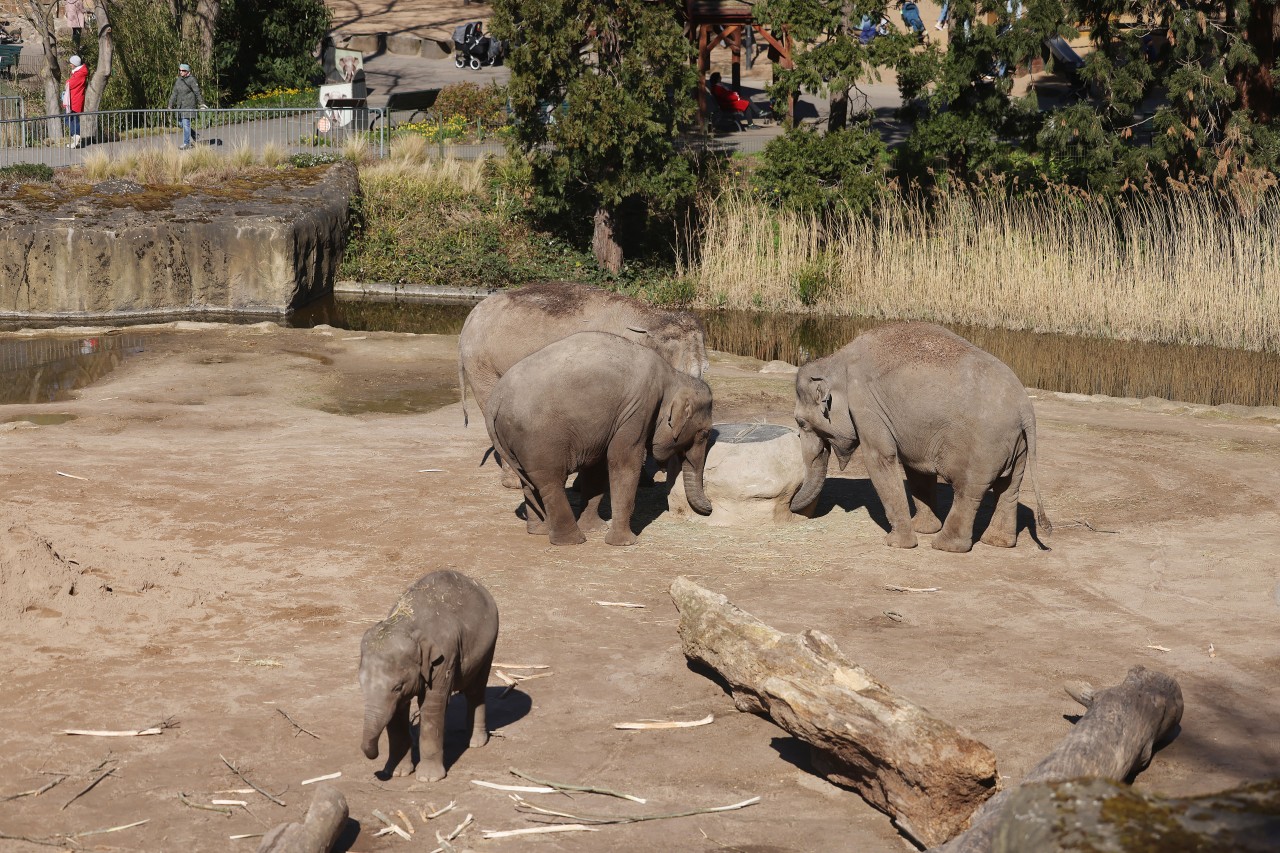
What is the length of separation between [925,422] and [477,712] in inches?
164

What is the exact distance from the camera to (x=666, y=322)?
1164 cm

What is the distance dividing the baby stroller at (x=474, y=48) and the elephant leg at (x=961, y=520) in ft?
127

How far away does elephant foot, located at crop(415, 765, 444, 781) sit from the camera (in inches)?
255

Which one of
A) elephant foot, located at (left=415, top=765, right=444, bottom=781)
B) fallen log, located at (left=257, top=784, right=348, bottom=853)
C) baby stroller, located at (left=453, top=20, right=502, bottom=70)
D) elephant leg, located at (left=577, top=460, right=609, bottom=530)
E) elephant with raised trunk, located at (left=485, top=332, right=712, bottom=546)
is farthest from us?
baby stroller, located at (left=453, top=20, right=502, bottom=70)

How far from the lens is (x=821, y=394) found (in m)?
10.3

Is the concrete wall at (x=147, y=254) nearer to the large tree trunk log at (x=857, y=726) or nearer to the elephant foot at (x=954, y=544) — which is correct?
the elephant foot at (x=954, y=544)

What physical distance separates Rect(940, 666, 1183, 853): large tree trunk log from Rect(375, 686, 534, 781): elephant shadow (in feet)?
8.04

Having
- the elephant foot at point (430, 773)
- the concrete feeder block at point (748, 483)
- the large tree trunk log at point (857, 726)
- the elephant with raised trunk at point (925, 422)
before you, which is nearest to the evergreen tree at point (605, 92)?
the concrete feeder block at point (748, 483)

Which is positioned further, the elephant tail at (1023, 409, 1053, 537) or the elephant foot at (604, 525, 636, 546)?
the elephant foot at (604, 525, 636, 546)

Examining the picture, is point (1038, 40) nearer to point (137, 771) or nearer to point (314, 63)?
point (137, 771)

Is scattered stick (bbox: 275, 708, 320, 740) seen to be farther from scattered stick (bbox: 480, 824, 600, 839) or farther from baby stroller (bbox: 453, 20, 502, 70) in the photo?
baby stroller (bbox: 453, 20, 502, 70)

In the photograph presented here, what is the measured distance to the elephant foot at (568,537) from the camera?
997 centimetres

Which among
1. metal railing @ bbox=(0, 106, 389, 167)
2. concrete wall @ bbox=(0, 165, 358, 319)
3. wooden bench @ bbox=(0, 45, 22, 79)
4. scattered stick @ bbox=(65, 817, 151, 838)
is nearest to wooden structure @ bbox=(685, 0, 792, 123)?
metal railing @ bbox=(0, 106, 389, 167)

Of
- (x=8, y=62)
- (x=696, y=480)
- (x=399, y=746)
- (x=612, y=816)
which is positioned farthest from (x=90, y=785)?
(x=8, y=62)
